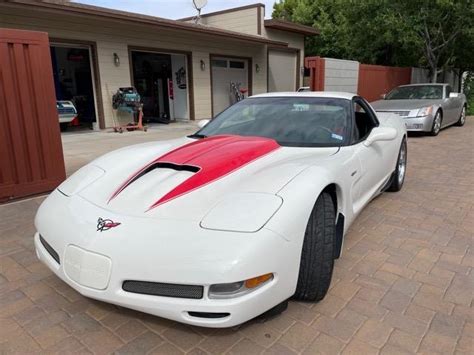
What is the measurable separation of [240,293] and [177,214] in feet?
1.72

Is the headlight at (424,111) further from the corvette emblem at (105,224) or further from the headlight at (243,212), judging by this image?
the corvette emblem at (105,224)

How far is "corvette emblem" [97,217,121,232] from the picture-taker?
198cm

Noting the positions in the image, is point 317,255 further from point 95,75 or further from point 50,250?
point 95,75

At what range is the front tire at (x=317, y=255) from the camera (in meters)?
2.18

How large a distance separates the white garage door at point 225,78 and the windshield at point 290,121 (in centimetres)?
1092

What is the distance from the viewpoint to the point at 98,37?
33.9 feet

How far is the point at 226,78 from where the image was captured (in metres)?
14.8

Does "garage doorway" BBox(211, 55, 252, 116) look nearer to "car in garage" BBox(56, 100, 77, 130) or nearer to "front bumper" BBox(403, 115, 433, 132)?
"car in garage" BBox(56, 100, 77, 130)

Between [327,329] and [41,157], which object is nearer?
[327,329]

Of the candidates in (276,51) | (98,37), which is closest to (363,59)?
(276,51)

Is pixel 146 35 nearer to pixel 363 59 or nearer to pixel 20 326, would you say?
pixel 20 326

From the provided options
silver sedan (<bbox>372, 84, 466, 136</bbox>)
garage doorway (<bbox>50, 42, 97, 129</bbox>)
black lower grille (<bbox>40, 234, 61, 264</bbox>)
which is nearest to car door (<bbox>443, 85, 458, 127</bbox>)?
silver sedan (<bbox>372, 84, 466, 136</bbox>)

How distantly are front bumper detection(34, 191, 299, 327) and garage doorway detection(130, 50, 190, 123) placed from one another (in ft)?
38.6

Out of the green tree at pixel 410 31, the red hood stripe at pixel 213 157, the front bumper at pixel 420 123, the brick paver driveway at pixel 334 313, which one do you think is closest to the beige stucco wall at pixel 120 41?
the green tree at pixel 410 31
